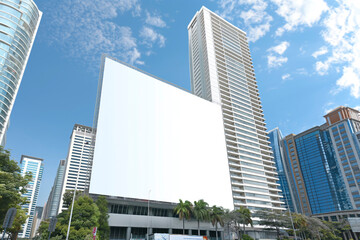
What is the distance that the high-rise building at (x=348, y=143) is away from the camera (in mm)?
127000

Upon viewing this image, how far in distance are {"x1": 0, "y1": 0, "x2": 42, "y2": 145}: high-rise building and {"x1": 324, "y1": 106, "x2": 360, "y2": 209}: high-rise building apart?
157 m

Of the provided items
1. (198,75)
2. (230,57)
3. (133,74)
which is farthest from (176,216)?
(230,57)

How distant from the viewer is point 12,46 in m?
78.8

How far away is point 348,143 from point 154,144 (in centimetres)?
12392

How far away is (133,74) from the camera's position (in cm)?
7062

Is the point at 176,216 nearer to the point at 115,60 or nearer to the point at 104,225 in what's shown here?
the point at 104,225

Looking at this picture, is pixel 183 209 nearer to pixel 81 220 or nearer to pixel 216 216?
pixel 216 216

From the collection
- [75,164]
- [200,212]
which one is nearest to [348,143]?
[200,212]

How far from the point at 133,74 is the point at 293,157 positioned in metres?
134

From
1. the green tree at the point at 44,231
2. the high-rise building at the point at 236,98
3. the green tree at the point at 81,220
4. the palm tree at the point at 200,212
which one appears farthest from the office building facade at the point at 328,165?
the green tree at the point at 44,231

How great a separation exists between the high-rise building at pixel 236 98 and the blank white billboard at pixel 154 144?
12.9 m

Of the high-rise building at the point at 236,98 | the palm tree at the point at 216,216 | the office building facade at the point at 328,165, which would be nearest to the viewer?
the palm tree at the point at 216,216

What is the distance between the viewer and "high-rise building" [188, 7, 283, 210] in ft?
289

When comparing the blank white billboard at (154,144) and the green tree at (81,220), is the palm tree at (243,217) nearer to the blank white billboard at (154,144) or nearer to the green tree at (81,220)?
the blank white billboard at (154,144)
